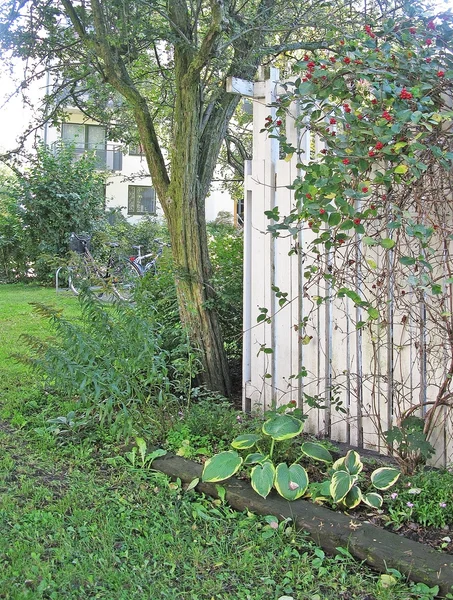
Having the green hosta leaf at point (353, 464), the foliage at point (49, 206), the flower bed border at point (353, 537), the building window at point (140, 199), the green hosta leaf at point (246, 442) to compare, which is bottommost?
the flower bed border at point (353, 537)

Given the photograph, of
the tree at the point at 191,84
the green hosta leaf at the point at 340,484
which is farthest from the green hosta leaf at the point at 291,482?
the tree at the point at 191,84

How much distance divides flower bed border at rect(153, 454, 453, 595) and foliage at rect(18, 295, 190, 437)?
30.5 inches

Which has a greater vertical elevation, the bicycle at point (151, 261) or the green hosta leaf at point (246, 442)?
the bicycle at point (151, 261)

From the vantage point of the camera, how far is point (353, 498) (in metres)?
3.00

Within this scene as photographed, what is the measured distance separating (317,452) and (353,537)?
28.1 inches

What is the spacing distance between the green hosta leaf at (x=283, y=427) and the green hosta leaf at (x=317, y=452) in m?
0.11

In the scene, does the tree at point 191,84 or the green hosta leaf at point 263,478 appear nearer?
the green hosta leaf at point 263,478

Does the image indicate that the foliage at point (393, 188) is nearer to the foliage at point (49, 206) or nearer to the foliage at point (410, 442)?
the foliage at point (410, 442)

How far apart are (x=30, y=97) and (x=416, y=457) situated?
570cm

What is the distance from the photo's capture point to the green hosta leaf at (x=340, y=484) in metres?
2.95

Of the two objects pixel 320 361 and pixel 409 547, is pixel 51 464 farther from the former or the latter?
pixel 409 547

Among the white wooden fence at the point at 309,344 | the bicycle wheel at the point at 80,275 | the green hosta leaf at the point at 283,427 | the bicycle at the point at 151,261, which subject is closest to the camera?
the green hosta leaf at the point at 283,427

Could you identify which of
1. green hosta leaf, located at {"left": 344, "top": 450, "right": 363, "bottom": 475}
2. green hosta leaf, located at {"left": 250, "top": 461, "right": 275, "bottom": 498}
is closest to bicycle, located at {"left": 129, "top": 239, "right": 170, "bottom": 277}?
green hosta leaf, located at {"left": 250, "top": 461, "right": 275, "bottom": 498}

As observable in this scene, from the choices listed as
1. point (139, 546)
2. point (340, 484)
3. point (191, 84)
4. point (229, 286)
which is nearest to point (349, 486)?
point (340, 484)
